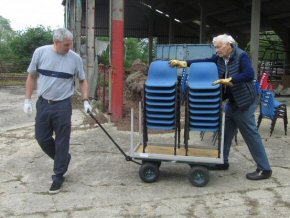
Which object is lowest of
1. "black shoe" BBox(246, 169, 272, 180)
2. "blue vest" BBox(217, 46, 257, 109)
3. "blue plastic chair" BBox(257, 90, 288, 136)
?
"black shoe" BBox(246, 169, 272, 180)

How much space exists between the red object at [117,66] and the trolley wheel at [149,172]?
4.00 meters

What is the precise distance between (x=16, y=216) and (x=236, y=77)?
2.79 meters

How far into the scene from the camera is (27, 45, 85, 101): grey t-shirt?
16.4 feet

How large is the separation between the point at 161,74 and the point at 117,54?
389 cm

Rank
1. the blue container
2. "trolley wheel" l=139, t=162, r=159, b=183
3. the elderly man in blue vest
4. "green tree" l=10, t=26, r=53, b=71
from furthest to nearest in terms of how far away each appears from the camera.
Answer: "green tree" l=10, t=26, r=53, b=71, the blue container, "trolley wheel" l=139, t=162, r=159, b=183, the elderly man in blue vest

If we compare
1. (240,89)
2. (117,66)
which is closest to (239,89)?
(240,89)

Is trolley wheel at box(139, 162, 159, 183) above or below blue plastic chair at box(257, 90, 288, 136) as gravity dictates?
below

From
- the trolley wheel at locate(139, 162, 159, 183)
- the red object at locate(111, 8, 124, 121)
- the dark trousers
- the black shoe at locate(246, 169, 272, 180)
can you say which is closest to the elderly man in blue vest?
the black shoe at locate(246, 169, 272, 180)

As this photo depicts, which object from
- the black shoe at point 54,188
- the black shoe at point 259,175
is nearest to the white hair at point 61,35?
the black shoe at point 54,188

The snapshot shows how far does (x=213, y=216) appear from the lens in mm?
4359

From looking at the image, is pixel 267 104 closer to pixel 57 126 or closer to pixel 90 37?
pixel 57 126

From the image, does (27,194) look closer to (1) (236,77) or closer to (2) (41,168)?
(2) (41,168)

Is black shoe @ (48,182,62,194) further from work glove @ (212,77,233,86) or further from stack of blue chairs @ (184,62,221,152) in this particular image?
work glove @ (212,77,233,86)

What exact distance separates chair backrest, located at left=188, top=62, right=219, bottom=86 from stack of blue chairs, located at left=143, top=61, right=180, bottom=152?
8.3 inches
